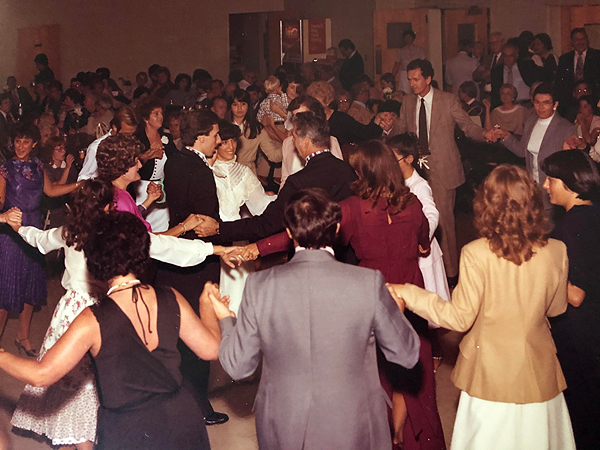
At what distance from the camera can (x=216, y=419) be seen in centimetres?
361

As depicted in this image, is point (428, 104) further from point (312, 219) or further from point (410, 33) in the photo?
point (312, 219)

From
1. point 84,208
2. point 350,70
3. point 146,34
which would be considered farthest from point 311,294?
point 146,34

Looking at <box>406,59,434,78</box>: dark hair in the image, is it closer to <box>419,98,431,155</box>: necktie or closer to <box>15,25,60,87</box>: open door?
<box>419,98,431,155</box>: necktie

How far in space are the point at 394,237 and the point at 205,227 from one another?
1.05 meters

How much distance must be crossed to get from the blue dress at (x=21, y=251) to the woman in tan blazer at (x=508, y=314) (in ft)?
9.94

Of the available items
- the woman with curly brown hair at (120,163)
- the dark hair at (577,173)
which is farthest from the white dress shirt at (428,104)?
the woman with curly brown hair at (120,163)

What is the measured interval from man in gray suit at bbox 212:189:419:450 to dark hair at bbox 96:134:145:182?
1.36 metres

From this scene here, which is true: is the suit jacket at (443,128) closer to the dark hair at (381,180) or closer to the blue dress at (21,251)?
the dark hair at (381,180)

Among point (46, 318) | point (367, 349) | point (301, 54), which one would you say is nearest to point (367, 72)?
point (301, 54)

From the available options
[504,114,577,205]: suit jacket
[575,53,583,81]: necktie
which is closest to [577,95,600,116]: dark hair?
[575,53,583,81]: necktie

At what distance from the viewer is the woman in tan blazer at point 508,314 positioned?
2.34m

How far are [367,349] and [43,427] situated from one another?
1.75 metres

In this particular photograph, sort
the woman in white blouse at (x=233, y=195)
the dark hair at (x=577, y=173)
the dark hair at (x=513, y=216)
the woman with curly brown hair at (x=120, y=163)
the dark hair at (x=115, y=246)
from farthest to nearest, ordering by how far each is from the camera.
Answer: the woman in white blouse at (x=233, y=195) → the woman with curly brown hair at (x=120, y=163) → the dark hair at (x=577, y=173) → the dark hair at (x=513, y=216) → the dark hair at (x=115, y=246)

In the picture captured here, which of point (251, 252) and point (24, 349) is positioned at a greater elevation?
point (251, 252)
